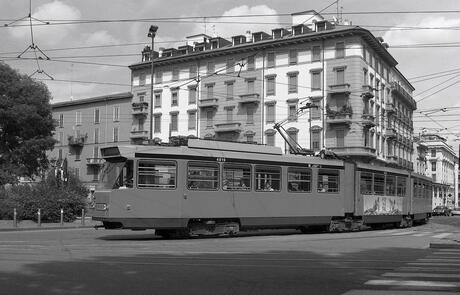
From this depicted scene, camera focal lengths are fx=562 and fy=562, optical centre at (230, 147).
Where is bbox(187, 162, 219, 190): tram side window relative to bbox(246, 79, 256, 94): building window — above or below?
below

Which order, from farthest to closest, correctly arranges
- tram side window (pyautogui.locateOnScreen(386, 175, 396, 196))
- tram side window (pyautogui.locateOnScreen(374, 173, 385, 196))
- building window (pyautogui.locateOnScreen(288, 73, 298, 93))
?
1. building window (pyautogui.locateOnScreen(288, 73, 298, 93))
2. tram side window (pyautogui.locateOnScreen(386, 175, 396, 196))
3. tram side window (pyautogui.locateOnScreen(374, 173, 385, 196))

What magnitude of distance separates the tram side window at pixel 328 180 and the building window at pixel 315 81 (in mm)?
37149

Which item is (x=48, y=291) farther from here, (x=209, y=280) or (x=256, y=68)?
(x=256, y=68)

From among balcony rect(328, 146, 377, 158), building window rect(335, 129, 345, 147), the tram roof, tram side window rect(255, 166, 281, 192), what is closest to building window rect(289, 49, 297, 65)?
building window rect(335, 129, 345, 147)

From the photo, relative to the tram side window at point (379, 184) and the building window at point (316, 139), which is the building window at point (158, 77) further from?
the tram side window at point (379, 184)

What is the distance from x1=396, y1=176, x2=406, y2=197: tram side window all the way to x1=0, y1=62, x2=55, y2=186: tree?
2821 centimetres

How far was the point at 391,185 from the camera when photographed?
26.3 metres

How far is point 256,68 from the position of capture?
61.9 m

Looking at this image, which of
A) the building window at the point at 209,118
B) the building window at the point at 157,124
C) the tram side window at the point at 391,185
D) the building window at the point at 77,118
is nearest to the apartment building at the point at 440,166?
the building window at the point at 209,118

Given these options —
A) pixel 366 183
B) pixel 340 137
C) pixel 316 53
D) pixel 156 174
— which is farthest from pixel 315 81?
pixel 156 174

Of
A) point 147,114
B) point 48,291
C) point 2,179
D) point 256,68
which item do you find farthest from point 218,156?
point 147,114

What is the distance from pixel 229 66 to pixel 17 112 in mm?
27118

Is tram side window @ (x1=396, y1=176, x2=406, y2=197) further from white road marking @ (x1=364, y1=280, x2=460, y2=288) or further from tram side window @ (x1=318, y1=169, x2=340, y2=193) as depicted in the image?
white road marking @ (x1=364, y1=280, x2=460, y2=288)

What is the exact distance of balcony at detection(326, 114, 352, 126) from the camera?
55731mm
